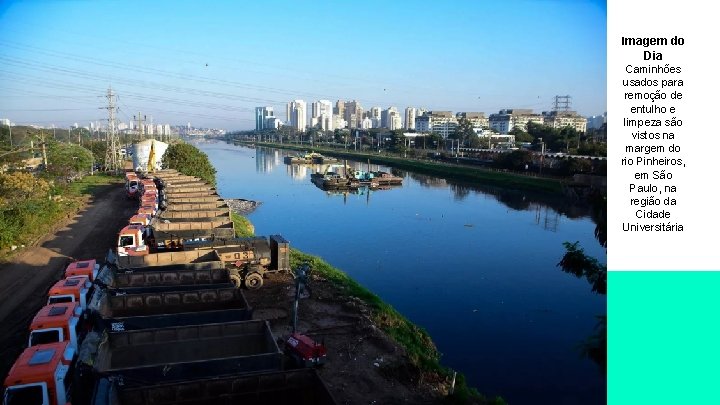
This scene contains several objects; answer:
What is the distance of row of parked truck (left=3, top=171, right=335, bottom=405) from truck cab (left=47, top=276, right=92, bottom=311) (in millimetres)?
14

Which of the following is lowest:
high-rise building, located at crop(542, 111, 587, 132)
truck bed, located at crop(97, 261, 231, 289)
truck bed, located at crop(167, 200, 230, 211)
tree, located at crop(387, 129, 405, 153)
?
truck bed, located at crop(97, 261, 231, 289)

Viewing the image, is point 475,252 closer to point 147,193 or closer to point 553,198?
point 147,193

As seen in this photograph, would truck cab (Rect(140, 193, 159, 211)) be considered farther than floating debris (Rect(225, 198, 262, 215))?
No

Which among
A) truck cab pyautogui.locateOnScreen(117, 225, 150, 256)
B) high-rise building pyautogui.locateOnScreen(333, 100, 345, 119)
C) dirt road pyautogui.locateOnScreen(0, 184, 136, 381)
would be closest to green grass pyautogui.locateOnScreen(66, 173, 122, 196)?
dirt road pyautogui.locateOnScreen(0, 184, 136, 381)

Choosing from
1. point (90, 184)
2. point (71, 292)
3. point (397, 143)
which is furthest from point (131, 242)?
point (397, 143)

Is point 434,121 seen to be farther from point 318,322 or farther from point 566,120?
point 318,322

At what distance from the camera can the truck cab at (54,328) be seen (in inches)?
228

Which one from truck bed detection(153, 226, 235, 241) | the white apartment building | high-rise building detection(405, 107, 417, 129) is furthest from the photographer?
high-rise building detection(405, 107, 417, 129)

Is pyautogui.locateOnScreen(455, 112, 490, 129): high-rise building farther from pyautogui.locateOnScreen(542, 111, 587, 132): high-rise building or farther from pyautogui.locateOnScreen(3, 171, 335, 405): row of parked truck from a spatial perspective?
pyautogui.locateOnScreen(3, 171, 335, 405): row of parked truck

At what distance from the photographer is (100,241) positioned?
13.1 metres

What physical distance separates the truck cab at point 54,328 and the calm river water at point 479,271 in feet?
18.9

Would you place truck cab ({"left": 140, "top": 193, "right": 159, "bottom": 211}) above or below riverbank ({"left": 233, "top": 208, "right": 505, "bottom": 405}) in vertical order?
above

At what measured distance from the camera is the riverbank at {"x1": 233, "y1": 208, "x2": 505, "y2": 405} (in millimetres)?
6055

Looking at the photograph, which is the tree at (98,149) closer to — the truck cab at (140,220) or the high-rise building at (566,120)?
the truck cab at (140,220)
